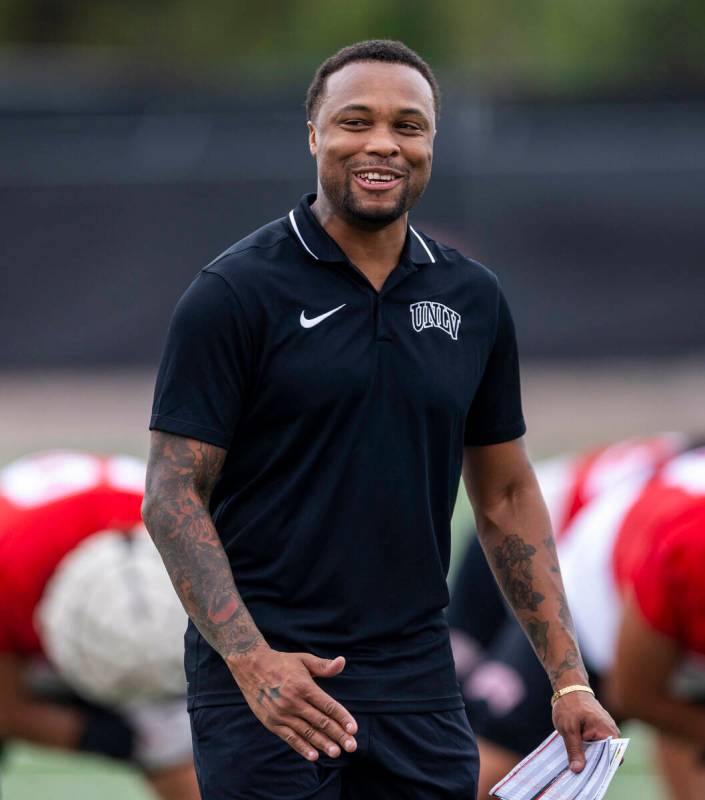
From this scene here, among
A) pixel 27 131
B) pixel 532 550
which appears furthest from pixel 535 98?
pixel 532 550

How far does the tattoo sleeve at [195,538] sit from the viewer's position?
3.09 m

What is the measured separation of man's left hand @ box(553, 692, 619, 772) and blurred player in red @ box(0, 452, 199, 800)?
159 centimetres

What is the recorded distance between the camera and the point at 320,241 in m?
3.40

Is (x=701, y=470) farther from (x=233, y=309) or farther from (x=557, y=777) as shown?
(x=233, y=309)

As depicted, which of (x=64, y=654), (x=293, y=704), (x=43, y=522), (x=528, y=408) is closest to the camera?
(x=293, y=704)

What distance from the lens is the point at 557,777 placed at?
342cm

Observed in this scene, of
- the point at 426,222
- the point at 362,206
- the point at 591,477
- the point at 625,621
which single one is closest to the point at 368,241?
the point at 362,206

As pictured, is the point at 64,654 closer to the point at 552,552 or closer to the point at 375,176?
the point at 552,552

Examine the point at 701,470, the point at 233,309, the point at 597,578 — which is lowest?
the point at 597,578

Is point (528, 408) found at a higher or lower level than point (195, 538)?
higher

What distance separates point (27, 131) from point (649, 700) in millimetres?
13684

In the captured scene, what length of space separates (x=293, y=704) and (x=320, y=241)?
0.93m

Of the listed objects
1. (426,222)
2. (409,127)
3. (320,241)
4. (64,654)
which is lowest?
(64,654)

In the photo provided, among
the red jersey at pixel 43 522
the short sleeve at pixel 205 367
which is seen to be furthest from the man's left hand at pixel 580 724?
the red jersey at pixel 43 522
